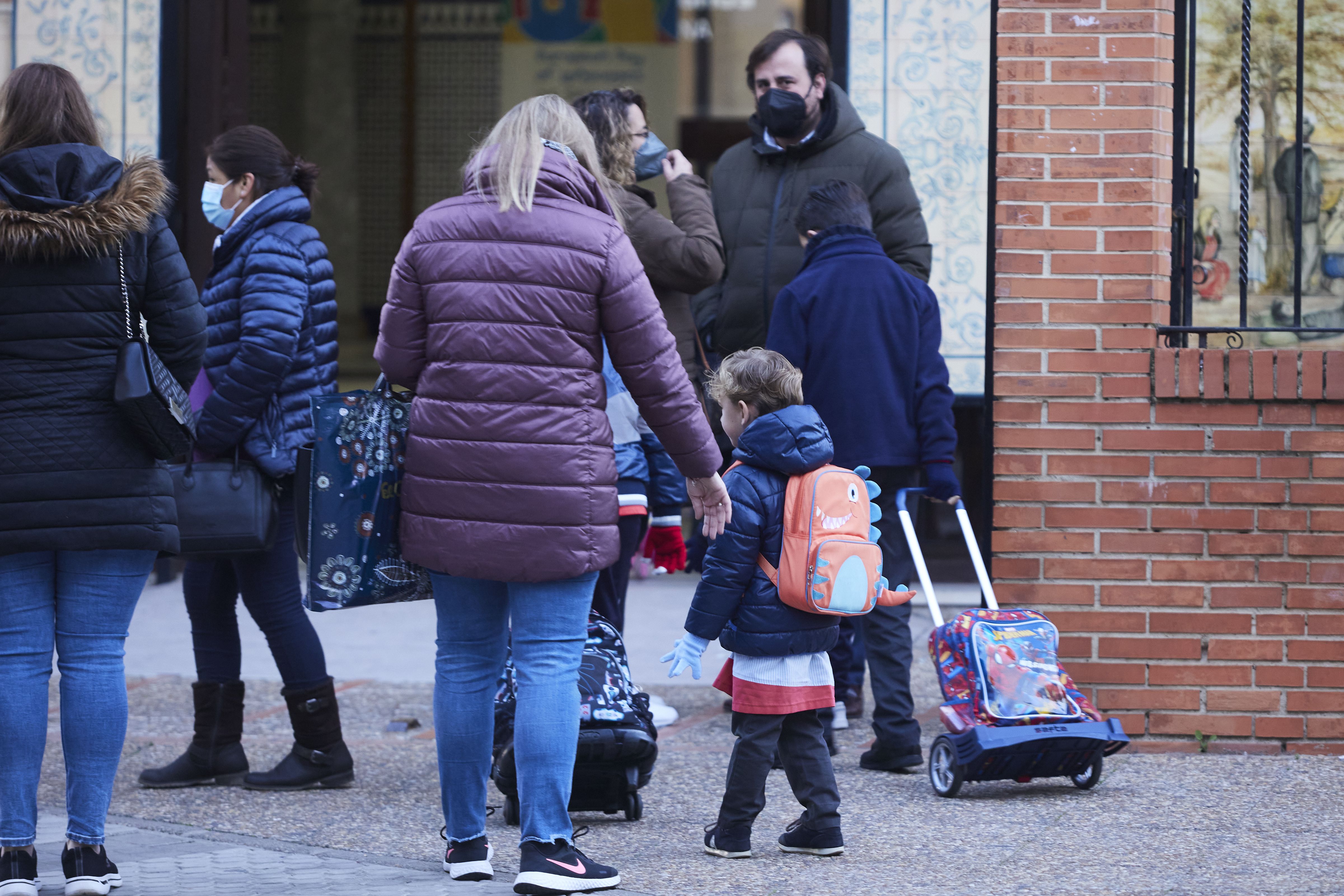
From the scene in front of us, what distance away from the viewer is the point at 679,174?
517 cm

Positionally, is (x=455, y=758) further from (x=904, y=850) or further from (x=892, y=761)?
(x=892, y=761)

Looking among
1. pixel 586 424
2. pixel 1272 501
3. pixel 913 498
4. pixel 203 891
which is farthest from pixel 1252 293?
pixel 203 891

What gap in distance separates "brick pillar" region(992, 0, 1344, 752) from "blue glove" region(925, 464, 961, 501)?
24 cm

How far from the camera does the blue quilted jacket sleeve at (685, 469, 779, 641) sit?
3779 millimetres

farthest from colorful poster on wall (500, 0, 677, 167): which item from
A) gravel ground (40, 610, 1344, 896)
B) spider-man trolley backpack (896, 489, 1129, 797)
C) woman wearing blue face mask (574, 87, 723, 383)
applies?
spider-man trolley backpack (896, 489, 1129, 797)

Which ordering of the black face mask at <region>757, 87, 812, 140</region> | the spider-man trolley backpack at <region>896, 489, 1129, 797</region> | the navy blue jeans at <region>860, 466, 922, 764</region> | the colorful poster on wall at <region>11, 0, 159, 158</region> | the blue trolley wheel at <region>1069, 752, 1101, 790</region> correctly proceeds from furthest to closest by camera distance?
the colorful poster on wall at <region>11, 0, 159, 158</region> < the black face mask at <region>757, 87, 812, 140</region> < the navy blue jeans at <region>860, 466, 922, 764</region> < the blue trolley wheel at <region>1069, 752, 1101, 790</region> < the spider-man trolley backpack at <region>896, 489, 1129, 797</region>

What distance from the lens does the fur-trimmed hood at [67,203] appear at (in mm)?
3537

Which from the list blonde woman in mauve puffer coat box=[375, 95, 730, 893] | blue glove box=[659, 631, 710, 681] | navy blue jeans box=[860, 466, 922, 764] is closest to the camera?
blonde woman in mauve puffer coat box=[375, 95, 730, 893]

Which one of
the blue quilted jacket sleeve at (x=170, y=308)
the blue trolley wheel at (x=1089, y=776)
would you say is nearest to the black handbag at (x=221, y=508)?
the blue quilted jacket sleeve at (x=170, y=308)

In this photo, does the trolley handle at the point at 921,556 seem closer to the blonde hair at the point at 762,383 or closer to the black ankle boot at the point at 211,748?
the blonde hair at the point at 762,383

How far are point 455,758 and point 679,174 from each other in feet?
7.53

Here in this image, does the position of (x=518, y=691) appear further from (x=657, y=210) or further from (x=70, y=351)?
(x=657, y=210)

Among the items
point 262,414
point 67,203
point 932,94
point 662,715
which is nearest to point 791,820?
point 662,715

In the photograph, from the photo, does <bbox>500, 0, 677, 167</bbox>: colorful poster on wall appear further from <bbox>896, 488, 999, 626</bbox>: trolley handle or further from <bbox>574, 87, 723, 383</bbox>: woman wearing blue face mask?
<bbox>896, 488, 999, 626</bbox>: trolley handle
